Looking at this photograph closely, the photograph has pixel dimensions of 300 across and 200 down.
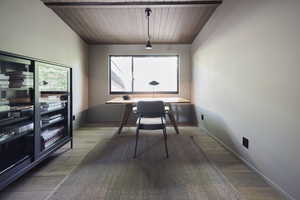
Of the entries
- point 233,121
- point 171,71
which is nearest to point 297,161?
point 233,121

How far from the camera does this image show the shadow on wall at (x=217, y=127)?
2352mm

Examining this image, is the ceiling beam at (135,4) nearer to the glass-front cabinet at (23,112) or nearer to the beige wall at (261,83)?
the beige wall at (261,83)

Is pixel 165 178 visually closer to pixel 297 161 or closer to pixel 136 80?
pixel 297 161

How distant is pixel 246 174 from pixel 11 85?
8.64 feet

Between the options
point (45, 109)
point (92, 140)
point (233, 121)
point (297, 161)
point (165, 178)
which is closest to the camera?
point (297, 161)

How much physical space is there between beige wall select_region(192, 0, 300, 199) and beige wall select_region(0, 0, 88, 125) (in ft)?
8.95

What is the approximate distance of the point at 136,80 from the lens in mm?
4449

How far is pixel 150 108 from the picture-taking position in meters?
2.39

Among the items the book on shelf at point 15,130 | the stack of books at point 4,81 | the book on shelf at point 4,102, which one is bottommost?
the book on shelf at point 15,130

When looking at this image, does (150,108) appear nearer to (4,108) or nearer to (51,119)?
(51,119)

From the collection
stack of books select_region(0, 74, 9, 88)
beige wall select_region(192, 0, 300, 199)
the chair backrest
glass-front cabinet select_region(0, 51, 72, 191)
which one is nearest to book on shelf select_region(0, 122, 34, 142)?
glass-front cabinet select_region(0, 51, 72, 191)

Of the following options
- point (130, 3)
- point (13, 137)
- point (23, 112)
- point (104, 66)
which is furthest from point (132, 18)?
point (13, 137)

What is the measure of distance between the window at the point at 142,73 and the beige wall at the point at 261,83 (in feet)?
5.56

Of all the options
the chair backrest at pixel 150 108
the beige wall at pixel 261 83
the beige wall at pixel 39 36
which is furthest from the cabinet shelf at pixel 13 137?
the beige wall at pixel 261 83
